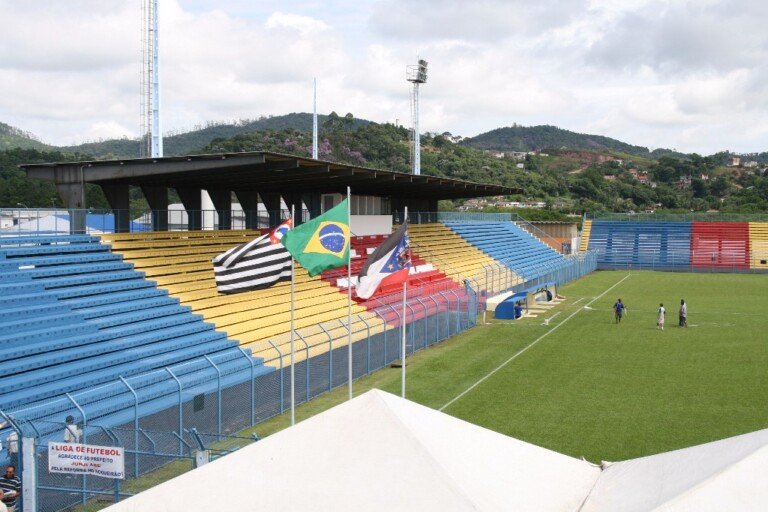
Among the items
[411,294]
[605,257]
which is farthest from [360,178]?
[605,257]

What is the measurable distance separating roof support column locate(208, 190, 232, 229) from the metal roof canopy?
28.6 inches

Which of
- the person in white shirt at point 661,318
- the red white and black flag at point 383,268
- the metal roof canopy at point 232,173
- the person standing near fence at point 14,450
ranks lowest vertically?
the person in white shirt at point 661,318

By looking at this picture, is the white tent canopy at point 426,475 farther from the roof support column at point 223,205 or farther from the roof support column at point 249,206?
the roof support column at point 249,206

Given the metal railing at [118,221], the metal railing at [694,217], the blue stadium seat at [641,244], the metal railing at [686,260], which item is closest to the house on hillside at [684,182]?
the metal railing at [694,217]

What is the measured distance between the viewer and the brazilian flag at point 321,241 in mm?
14703

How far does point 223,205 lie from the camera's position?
110 ft

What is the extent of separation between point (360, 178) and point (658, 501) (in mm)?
25571

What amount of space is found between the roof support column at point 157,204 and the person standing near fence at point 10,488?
1607 cm

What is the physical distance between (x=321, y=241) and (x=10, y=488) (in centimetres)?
625

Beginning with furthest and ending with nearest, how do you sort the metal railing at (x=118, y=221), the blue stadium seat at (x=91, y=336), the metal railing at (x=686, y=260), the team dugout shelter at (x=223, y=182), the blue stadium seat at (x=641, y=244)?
the blue stadium seat at (x=641, y=244)
the metal railing at (x=686, y=260)
the team dugout shelter at (x=223, y=182)
the metal railing at (x=118, y=221)
the blue stadium seat at (x=91, y=336)

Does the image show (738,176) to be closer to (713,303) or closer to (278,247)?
(713,303)

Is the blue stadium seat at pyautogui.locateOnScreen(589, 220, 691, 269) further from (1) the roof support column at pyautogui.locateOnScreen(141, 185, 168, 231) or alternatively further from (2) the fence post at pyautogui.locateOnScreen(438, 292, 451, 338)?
(1) the roof support column at pyautogui.locateOnScreen(141, 185, 168, 231)

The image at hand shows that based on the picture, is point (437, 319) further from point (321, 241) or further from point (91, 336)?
point (321, 241)

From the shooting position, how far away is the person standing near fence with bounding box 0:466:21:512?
1232 centimetres
